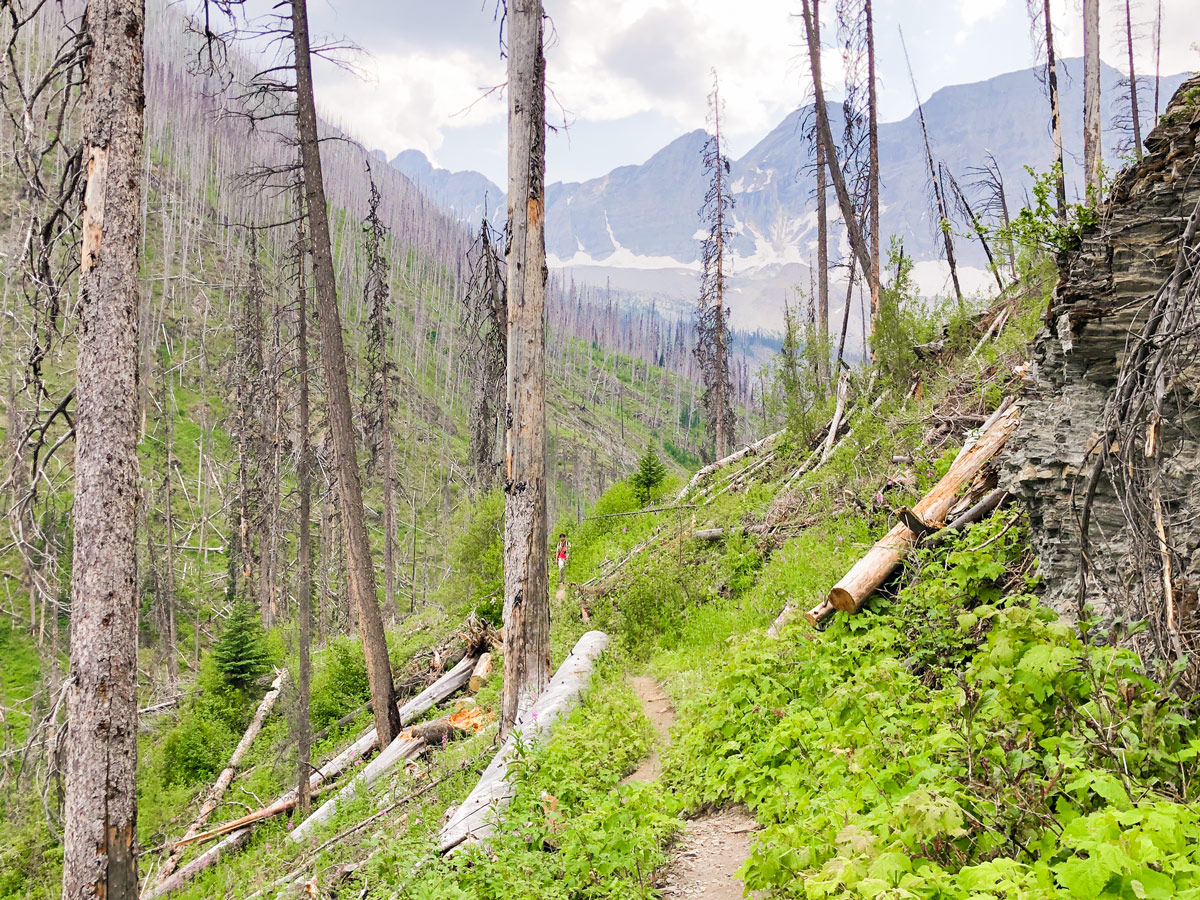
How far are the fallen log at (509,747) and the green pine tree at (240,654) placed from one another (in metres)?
12.7

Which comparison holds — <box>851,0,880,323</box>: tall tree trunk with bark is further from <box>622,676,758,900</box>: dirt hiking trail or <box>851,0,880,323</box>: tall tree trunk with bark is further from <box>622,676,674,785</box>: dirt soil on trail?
<box>622,676,758,900</box>: dirt hiking trail

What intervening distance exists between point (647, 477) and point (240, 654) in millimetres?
11519

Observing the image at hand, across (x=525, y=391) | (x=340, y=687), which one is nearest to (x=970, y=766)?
(x=525, y=391)

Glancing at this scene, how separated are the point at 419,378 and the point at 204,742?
2379 inches

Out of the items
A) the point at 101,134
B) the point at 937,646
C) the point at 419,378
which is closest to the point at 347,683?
the point at 101,134

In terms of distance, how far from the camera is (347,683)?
1547cm

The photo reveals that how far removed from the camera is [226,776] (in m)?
14.2

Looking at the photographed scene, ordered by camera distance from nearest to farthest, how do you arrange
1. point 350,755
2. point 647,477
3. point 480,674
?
1. point 350,755
2. point 480,674
3. point 647,477

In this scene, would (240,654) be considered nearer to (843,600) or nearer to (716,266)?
(843,600)

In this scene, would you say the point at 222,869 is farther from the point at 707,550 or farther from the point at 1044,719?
the point at 1044,719

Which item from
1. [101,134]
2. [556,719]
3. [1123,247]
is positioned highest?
[101,134]

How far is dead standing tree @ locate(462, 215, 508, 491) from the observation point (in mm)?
9883

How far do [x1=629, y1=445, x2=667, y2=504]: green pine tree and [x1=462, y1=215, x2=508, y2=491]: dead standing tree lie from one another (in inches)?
159

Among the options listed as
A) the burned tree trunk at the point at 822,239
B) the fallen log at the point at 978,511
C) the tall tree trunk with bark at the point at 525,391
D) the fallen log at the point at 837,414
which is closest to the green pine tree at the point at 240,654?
the tall tree trunk with bark at the point at 525,391
